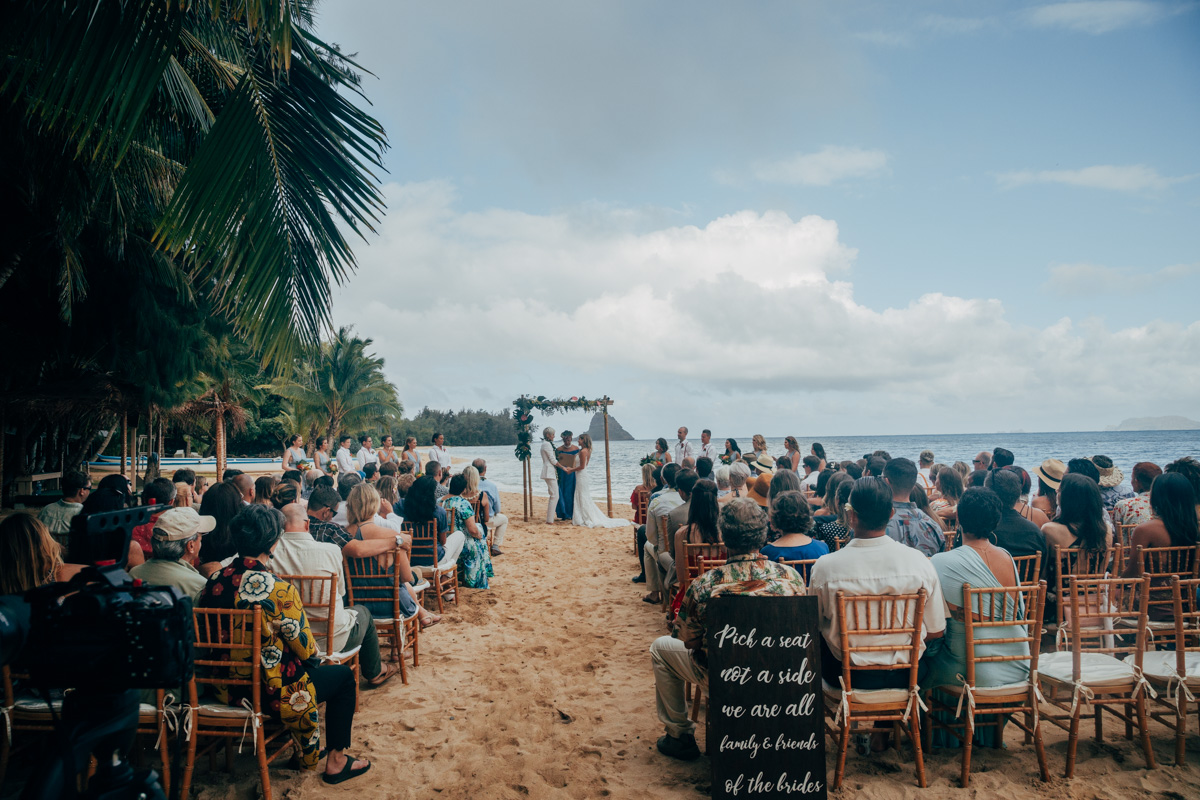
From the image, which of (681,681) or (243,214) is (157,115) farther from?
(681,681)

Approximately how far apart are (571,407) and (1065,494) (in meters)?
10.4

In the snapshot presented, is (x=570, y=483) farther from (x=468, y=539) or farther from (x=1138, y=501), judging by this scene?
(x=1138, y=501)

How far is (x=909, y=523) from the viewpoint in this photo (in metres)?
4.27

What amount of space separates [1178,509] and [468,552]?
612cm

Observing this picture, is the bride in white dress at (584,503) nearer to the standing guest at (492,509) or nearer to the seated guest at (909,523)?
the standing guest at (492,509)

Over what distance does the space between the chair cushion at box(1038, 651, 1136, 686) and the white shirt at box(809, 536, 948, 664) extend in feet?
2.32

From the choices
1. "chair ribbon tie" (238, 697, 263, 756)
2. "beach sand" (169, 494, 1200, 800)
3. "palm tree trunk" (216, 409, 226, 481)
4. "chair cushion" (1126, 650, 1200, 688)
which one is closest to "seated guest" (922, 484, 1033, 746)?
"beach sand" (169, 494, 1200, 800)

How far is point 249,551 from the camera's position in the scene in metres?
2.89

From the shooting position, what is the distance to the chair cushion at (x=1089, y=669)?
2.97m

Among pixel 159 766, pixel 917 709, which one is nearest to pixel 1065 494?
pixel 917 709

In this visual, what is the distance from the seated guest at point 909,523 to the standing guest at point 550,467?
8.24m

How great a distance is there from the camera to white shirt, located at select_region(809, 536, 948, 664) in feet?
9.42

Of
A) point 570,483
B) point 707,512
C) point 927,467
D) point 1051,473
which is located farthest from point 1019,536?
point 570,483

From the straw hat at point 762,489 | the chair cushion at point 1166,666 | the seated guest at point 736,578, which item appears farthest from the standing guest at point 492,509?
the chair cushion at point 1166,666
